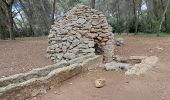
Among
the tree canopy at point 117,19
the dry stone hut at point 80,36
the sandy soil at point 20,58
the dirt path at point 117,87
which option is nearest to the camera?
the dirt path at point 117,87

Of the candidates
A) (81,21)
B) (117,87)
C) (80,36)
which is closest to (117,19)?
(81,21)

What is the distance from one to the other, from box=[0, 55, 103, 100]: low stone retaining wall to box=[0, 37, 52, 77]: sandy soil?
1.96m

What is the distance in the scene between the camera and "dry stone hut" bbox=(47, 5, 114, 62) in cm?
1030

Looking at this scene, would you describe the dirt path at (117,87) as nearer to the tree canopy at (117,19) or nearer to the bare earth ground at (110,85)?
the bare earth ground at (110,85)

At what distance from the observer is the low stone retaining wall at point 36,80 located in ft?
19.6

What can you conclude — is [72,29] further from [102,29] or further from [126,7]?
[126,7]

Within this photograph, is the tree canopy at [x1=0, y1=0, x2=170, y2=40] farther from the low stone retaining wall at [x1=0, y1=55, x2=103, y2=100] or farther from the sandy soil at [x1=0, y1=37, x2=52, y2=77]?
the low stone retaining wall at [x1=0, y1=55, x2=103, y2=100]

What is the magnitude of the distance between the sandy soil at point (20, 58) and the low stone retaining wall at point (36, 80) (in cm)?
196

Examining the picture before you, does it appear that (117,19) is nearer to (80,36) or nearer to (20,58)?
(20,58)

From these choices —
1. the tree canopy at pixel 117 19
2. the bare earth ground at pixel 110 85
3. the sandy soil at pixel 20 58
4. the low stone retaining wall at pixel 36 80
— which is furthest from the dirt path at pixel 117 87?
the tree canopy at pixel 117 19

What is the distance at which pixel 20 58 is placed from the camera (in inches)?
454

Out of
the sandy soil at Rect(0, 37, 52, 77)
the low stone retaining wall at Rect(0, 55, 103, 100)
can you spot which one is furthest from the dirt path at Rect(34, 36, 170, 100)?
the sandy soil at Rect(0, 37, 52, 77)

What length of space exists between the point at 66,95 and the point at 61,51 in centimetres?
435

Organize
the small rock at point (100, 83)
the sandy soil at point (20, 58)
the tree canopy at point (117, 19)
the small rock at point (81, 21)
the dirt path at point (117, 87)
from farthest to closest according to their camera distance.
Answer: the tree canopy at point (117, 19) < the small rock at point (81, 21) < the sandy soil at point (20, 58) < the small rock at point (100, 83) < the dirt path at point (117, 87)
